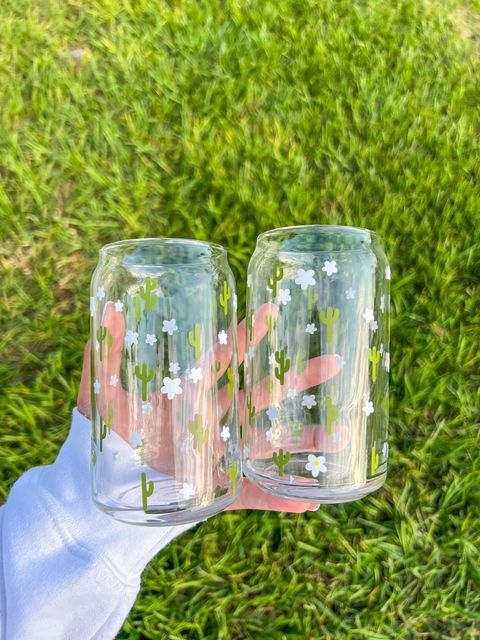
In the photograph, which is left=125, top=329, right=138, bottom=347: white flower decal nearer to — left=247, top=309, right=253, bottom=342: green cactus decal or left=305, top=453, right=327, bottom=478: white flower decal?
left=247, top=309, right=253, bottom=342: green cactus decal

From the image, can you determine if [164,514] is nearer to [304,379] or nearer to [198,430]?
[198,430]

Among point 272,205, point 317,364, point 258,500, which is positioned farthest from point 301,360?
point 272,205

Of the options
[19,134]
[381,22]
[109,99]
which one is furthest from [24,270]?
[381,22]

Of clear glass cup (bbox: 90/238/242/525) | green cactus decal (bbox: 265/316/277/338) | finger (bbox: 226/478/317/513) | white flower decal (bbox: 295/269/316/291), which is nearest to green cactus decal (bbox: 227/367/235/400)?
clear glass cup (bbox: 90/238/242/525)

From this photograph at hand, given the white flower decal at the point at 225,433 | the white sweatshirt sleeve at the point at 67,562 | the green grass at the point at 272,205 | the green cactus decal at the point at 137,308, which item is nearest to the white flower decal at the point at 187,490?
the white flower decal at the point at 225,433

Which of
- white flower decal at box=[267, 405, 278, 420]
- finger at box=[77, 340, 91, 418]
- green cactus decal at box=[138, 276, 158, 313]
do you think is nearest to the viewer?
green cactus decal at box=[138, 276, 158, 313]

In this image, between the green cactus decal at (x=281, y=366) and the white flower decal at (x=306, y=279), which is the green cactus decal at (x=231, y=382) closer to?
the green cactus decal at (x=281, y=366)

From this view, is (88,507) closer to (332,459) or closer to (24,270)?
(332,459)

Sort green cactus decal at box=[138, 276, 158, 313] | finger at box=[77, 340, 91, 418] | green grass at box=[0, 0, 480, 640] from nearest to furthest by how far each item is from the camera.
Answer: green cactus decal at box=[138, 276, 158, 313] < finger at box=[77, 340, 91, 418] < green grass at box=[0, 0, 480, 640]
